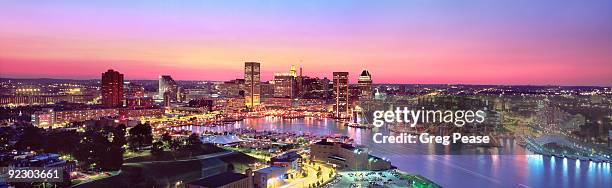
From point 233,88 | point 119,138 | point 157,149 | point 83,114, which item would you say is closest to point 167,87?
point 233,88

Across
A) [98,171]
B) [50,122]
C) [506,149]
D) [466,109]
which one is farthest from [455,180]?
[50,122]

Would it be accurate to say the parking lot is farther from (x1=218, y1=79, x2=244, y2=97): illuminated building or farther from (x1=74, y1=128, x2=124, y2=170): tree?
(x1=218, y1=79, x2=244, y2=97): illuminated building

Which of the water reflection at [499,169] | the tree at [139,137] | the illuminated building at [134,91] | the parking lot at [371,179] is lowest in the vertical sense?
the water reflection at [499,169]

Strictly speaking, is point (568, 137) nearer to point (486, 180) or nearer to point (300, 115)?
point (486, 180)

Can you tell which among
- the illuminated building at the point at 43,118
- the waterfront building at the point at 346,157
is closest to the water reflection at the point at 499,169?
the waterfront building at the point at 346,157

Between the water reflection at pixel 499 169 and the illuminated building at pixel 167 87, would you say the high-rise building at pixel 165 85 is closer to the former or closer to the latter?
the illuminated building at pixel 167 87

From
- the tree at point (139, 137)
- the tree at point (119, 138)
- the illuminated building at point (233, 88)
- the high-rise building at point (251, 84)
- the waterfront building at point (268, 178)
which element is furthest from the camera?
the illuminated building at point (233, 88)

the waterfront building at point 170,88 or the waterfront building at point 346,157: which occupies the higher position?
the waterfront building at point 170,88

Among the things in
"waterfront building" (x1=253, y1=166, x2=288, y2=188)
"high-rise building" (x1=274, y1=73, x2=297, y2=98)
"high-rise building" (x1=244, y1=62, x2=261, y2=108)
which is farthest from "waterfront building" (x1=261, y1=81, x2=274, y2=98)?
"waterfront building" (x1=253, y1=166, x2=288, y2=188)
